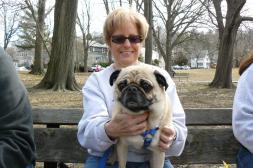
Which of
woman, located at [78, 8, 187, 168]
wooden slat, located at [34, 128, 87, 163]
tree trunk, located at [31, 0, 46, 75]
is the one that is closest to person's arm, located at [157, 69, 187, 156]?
woman, located at [78, 8, 187, 168]

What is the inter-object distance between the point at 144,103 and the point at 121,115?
24 cm

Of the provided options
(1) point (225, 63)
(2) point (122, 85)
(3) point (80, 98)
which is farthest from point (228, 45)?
(2) point (122, 85)

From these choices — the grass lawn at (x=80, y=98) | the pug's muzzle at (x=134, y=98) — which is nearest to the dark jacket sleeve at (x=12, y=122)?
the pug's muzzle at (x=134, y=98)

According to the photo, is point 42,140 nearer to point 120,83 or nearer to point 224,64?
point 120,83

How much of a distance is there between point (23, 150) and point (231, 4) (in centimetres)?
2227

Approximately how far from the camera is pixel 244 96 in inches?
116

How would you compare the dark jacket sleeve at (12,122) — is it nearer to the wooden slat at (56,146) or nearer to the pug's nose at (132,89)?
the pug's nose at (132,89)

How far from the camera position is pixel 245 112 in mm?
2893

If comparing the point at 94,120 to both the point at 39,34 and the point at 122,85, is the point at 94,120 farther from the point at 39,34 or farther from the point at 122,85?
the point at 39,34

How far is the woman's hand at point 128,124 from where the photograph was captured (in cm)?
271

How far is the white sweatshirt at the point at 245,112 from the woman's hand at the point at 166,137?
0.49 metres

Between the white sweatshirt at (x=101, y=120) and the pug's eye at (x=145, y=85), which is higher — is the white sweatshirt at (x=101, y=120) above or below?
below

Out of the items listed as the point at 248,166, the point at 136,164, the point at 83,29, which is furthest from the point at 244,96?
the point at 83,29

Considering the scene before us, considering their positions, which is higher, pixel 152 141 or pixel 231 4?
pixel 231 4
